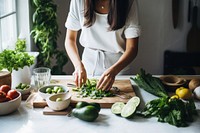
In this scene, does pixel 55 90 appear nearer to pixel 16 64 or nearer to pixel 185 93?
pixel 16 64

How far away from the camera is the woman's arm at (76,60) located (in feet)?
5.74

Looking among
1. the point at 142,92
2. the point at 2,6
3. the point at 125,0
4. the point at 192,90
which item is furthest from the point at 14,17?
the point at 192,90

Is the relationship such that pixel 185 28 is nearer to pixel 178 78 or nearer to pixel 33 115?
pixel 178 78

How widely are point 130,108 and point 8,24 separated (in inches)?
60.8

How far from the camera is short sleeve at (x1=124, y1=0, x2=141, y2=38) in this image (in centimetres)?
199

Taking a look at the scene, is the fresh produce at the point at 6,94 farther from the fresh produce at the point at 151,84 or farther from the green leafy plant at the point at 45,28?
the green leafy plant at the point at 45,28

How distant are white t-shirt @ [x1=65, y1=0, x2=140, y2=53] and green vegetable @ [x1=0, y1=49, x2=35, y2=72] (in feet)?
1.57

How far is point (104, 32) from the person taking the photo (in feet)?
6.82

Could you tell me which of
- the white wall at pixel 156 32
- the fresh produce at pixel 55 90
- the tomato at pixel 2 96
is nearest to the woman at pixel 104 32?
the fresh produce at pixel 55 90

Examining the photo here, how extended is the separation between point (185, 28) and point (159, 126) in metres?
2.18

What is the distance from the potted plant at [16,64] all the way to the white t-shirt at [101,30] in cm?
47

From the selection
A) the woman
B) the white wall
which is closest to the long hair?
the woman

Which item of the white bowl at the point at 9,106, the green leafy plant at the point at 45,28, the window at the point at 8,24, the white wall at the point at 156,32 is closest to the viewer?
the white bowl at the point at 9,106

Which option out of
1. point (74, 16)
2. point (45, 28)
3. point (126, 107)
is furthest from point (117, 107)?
point (45, 28)
